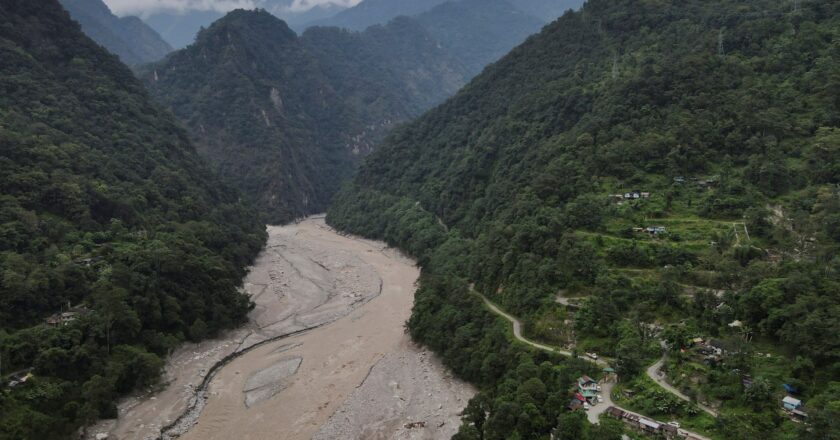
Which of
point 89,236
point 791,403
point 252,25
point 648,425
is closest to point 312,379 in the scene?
point 89,236

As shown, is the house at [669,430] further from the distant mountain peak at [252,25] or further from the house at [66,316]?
the distant mountain peak at [252,25]

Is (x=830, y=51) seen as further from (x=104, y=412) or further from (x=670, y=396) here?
(x=104, y=412)

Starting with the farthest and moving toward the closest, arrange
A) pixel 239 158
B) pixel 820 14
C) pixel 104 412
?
1. pixel 239 158
2. pixel 820 14
3. pixel 104 412

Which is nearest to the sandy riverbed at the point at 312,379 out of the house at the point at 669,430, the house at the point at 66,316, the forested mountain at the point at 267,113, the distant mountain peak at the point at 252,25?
the house at the point at 66,316

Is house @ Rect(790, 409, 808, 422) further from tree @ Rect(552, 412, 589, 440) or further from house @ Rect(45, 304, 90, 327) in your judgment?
house @ Rect(45, 304, 90, 327)

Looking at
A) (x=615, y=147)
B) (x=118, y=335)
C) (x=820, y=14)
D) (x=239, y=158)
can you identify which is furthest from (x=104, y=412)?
(x=239, y=158)

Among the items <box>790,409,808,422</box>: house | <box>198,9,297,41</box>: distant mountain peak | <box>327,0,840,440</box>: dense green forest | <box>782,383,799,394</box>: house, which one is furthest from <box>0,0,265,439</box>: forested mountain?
<box>198,9,297,41</box>: distant mountain peak

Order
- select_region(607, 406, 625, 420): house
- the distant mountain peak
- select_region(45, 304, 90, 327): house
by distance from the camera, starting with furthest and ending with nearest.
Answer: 1. the distant mountain peak
2. select_region(45, 304, 90, 327): house
3. select_region(607, 406, 625, 420): house
